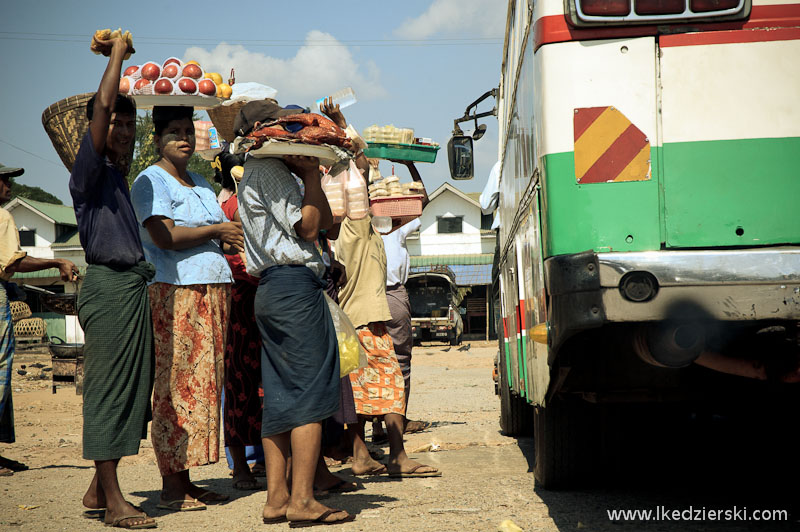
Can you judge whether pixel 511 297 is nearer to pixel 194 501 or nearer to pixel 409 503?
pixel 409 503

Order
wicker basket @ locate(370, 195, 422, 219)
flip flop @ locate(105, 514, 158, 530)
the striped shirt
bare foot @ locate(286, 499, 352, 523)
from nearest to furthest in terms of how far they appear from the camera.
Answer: bare foot @ locate(286, 499, 352, 523), flip flop @ locate(105, 514, 158, 530), the striped shirt, wicker basket @ locate(370, 195, 422, 219)

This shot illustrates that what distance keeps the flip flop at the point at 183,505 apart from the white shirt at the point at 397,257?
10.2 feet

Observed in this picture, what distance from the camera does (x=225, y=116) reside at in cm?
550

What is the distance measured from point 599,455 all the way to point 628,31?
2.32 metres


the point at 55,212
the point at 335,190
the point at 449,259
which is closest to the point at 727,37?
the point at 335,190

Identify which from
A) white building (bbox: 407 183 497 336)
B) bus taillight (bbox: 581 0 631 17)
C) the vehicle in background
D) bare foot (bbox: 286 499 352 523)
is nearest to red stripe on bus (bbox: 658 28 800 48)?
bus taillight (bbox: 581 0 631 17)

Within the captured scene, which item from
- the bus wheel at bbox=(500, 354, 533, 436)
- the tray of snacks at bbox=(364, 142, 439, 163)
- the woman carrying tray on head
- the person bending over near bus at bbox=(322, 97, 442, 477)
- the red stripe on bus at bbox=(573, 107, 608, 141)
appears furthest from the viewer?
the bus wheel at bbox=(500, 354, 533, 436)

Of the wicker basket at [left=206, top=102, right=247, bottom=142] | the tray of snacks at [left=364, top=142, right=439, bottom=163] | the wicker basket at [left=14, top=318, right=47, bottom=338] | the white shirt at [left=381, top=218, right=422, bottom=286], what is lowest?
the wicker basket at [left=14, top=318, right=47, bottom=338]

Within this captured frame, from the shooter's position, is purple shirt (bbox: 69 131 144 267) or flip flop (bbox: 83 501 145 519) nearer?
purple shirt (bbox: 69 131 144 267)

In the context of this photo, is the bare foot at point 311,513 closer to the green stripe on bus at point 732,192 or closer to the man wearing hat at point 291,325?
the man wearing hat at point 291,325

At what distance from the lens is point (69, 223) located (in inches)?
1561

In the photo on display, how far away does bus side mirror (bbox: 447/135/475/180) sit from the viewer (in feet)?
25.5

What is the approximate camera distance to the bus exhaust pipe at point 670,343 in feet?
10.3

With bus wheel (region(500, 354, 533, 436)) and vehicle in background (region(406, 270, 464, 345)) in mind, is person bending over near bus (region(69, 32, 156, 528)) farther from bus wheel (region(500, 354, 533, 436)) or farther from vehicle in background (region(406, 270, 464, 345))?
vehicle in background (region(406, 270, 464, 345))
